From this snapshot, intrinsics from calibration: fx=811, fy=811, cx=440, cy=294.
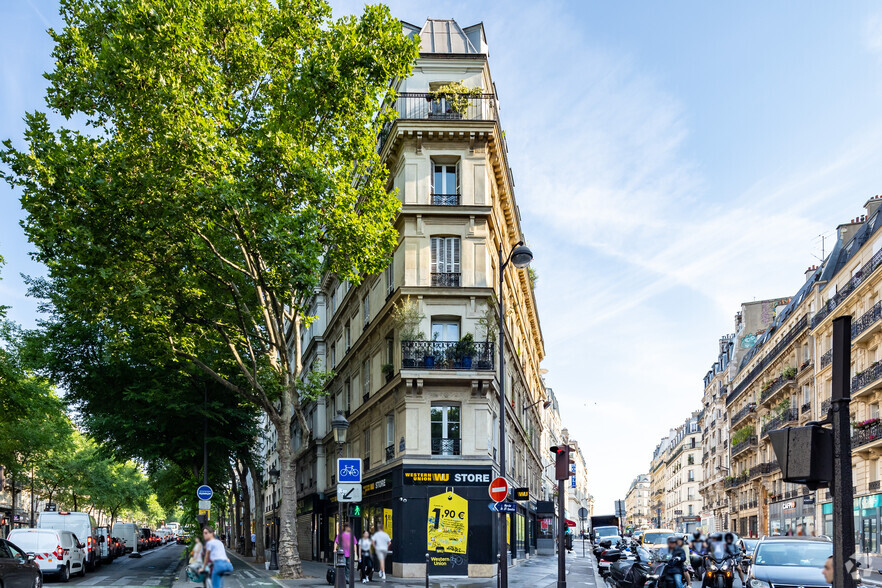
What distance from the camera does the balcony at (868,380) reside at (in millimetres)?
36875

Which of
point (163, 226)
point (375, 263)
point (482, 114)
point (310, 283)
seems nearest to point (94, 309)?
point (163, 226)

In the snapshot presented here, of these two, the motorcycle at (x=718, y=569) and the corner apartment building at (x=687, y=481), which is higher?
the motorcycle at (x=718, y=569)

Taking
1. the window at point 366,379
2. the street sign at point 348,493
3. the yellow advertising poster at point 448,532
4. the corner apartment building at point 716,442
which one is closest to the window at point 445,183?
the window at point 366,379

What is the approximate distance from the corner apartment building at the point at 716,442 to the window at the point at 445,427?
54.6 meters

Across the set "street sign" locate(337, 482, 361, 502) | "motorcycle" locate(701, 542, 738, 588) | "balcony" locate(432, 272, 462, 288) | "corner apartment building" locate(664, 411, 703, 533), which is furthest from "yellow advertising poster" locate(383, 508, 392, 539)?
"corner apartment building" locate(664, 411, 703, 533)

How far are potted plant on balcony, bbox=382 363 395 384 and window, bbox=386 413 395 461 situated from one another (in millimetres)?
1425

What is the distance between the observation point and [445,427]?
1081 inches

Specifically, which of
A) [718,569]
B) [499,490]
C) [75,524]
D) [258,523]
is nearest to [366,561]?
[499,490]

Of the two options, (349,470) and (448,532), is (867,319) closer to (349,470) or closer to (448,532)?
(448,532)

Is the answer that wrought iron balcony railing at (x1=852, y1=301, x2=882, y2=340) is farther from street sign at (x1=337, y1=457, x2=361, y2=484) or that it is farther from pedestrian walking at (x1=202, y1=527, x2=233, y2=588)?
pedestrian walking at (x1=202, y1=527, x2=233, y2=588)

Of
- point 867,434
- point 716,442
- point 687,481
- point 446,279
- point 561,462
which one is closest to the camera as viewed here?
point 561,462

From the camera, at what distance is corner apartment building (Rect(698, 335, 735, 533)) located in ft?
258

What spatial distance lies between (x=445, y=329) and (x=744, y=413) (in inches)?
1792

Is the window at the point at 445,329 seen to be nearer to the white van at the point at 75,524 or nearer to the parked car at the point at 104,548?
the white van at the point at 75,524
